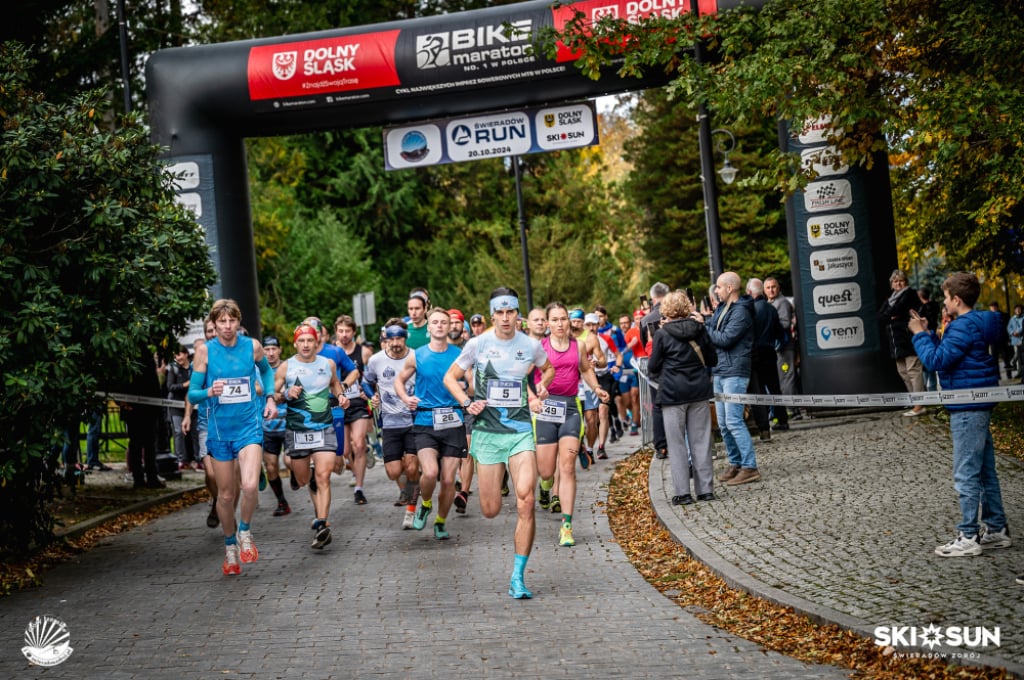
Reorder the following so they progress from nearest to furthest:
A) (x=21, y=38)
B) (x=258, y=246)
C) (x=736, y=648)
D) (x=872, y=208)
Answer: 1. (x=736, y=648)
2. (x=21, y=38)
3. (x=872, y=208)
4. (x=258, y=246)

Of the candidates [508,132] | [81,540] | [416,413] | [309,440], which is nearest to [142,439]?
[81,540]

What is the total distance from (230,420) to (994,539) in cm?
610

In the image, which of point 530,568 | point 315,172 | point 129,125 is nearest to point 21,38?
point 129,125

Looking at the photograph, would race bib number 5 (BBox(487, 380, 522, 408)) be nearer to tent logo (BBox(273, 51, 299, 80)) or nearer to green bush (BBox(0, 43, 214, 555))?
green bush (BBox(0, 43, 214, 555))

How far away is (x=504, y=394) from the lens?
29.2ft

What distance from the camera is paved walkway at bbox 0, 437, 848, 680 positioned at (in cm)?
659

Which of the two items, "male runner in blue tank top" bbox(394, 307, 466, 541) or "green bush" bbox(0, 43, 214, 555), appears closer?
"green bush" bbox(0, 43, 214, 555)

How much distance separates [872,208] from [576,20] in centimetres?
741

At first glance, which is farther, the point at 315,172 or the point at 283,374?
the point at 315,172

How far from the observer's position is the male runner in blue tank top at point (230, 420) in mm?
10008

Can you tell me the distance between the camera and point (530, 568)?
31.3 feet

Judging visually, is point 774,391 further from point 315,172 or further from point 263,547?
point 315,172

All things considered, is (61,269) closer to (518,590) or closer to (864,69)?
(518,590)

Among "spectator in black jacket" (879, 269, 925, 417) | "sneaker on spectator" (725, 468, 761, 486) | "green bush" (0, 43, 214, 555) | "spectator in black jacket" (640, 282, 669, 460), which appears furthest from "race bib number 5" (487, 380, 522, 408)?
"spectator in black jacket" (879, 269, 925, 417)
